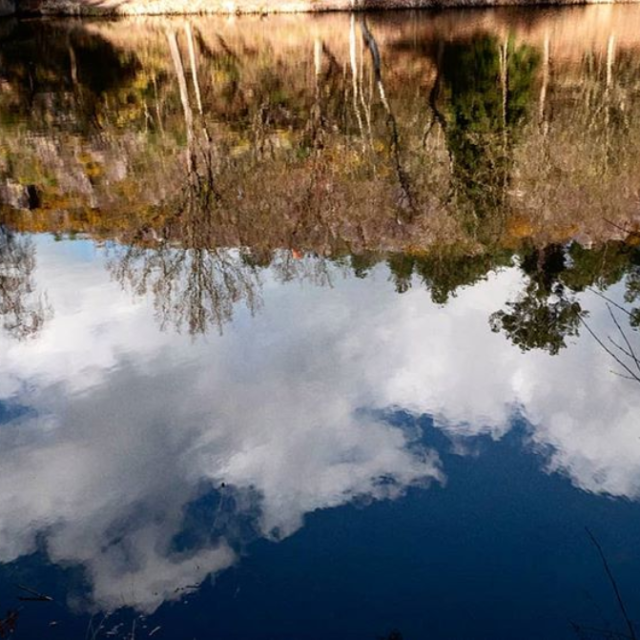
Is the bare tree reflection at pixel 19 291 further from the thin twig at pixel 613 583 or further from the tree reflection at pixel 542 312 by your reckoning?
the thin twig at pixel 613 583

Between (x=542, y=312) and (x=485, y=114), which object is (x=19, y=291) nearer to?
(x=542, y=312)

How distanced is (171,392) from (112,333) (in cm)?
243

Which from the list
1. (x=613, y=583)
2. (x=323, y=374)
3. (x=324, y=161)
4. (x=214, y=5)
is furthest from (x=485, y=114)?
(x=214, y=5)

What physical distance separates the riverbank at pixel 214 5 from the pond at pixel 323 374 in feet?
108

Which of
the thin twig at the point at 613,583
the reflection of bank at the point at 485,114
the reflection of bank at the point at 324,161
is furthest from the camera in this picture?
the reflection of bank at the point at 485,114

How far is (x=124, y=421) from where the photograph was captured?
870 cm

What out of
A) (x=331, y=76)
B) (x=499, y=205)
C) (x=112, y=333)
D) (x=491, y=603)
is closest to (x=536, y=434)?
(x=491, y=603)

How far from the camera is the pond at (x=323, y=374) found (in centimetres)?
610

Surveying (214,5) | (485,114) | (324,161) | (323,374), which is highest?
(214,5)

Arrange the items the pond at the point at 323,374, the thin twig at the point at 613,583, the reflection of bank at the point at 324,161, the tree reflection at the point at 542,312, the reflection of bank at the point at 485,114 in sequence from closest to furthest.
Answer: the thin twig at the point at 613,583, the pond at the point at 323,374, the tree reflection at the point at 542,312, the reflection of bank at the point at 324,161, the reflection of bank at the point at 485,114

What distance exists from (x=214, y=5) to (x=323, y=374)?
5332 centimetres

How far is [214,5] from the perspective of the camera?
5500 centimetres

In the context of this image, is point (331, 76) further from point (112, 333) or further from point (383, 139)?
point (112, 333)

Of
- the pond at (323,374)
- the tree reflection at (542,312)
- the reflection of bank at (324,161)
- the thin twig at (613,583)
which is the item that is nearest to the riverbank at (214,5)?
the reflection of bank at (324,161)
